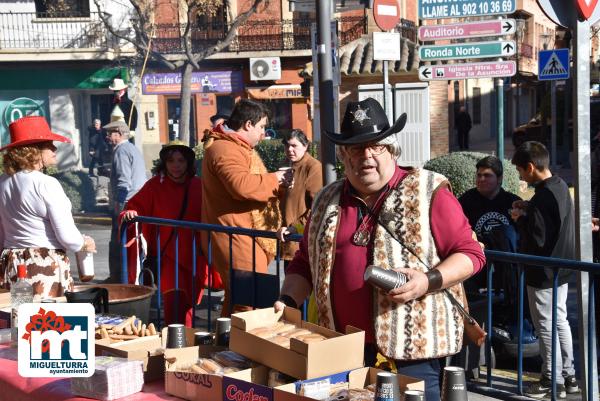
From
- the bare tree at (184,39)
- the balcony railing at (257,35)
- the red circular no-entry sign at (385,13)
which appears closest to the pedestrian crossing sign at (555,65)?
the red circular no-entry sign at (385,13)

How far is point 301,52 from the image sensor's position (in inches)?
1460

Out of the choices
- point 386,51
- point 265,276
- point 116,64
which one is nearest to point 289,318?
point 265,276

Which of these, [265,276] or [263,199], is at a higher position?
[263,199]

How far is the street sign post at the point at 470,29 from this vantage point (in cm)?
1105

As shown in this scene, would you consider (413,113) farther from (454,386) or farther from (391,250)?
(454,386)

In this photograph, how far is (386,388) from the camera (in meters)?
2.73

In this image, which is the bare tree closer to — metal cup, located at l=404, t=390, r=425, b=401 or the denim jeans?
the denim jeans

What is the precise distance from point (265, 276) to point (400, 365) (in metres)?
2.19

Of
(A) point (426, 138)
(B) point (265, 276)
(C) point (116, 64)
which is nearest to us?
(B) point (265, 276)

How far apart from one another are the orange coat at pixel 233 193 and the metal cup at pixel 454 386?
2986 millimetres

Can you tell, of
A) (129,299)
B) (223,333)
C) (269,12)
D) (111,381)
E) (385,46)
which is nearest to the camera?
(111,381)

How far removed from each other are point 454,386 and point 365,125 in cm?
107

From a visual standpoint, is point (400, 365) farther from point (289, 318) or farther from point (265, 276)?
point (265, 276)

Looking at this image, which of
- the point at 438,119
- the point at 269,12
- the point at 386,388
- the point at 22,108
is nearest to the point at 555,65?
the point at 386,388
